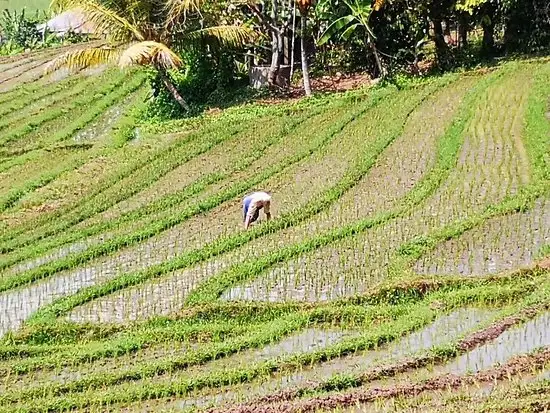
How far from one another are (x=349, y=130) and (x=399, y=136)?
926 millimetres

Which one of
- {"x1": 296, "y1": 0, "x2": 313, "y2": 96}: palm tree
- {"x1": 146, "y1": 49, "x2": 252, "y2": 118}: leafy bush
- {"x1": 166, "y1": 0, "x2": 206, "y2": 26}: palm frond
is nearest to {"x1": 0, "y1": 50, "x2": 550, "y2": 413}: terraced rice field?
{"x1": 296, "y1": 0, "x2": 313, "y2": 96}: palm tree

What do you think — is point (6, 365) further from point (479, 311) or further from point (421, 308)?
point (479, 311)

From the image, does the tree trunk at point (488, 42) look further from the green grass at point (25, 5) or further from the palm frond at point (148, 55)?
the green grass at point (25, 5)

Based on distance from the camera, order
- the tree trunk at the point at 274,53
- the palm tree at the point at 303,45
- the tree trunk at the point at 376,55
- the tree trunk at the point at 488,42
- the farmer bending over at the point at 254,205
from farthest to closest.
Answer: the tree trunk at the point at 488,42 → the tree trunk at the point at 274,53 → the tree trunk at the point at 376,55 → the palm tree at the point at 303,45 → the farmer bending over at the point at 254,205

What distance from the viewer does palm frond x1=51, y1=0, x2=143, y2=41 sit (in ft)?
49.8

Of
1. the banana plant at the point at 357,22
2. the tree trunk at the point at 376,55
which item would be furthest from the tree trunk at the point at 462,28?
the tree trunk at the point at 376,55

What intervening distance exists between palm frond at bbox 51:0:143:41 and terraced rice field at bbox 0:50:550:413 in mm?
1802

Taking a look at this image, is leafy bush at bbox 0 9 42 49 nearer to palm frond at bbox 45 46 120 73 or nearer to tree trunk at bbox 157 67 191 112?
palm frond at bbox 45 46 120 73

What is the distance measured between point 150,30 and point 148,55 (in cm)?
110

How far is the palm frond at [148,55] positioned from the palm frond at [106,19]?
0.61m

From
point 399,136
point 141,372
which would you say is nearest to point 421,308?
point 141,372

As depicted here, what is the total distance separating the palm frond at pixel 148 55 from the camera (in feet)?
46.8


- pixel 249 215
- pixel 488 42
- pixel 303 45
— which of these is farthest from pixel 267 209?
pixel 488 42

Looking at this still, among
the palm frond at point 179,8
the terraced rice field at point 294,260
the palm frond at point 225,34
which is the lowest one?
the terraced rice field at point 294,260
